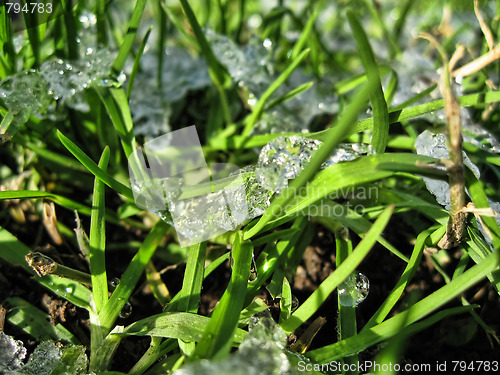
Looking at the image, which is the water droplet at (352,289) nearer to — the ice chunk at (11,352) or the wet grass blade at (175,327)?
the wet grass blade at (175,327)

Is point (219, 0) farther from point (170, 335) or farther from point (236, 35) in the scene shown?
point (170, 335)

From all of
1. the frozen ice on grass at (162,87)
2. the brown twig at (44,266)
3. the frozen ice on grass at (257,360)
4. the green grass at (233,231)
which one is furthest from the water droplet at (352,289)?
the frozen ice on grass at (162,87)

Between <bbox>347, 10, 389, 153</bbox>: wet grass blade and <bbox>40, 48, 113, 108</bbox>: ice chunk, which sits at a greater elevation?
<bbox>40, 48, 113, 108</bbox>: ice chunk

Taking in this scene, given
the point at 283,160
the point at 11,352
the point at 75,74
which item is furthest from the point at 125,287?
the point at 75,74

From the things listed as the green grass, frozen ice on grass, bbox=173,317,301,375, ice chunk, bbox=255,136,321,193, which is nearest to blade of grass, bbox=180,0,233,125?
the green grass

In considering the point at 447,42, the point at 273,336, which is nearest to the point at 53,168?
the point at 273,336

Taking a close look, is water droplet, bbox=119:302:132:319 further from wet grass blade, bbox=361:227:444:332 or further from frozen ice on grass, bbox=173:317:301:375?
wet grass blade, bbox=361:227:444:332
